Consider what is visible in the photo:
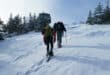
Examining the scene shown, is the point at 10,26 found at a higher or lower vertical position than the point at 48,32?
lower

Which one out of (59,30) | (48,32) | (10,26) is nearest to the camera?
(48,32)

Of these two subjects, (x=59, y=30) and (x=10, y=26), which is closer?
(x=59, y=30)

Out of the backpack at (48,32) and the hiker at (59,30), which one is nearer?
the backpack at (48,32)

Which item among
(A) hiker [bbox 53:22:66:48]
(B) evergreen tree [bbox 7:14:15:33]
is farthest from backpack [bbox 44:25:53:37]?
(B) evergreen tree [bbox 7:14:15:33]

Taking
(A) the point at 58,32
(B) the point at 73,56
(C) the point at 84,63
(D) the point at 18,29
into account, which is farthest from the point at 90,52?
(D) the point at 18,29

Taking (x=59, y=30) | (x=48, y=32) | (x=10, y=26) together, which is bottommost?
(x=10, y=26)

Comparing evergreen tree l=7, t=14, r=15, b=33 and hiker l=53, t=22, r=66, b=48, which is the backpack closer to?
hiker l=53, t=22, r=66, b=48

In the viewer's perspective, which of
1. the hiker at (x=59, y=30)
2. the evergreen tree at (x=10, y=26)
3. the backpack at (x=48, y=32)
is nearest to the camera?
the backpack at (x=48, y=32)

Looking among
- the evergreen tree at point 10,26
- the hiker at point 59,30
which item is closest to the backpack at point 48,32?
the hiker at point 59,30

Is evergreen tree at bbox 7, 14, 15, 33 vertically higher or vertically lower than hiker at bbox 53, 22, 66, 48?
lower

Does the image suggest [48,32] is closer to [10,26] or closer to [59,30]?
[59,30]

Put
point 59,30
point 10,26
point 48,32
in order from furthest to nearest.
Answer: point 10,26 → point 59,30 → point 48,32

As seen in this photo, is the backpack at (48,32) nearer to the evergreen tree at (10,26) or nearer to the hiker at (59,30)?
the hiker at (59,30)

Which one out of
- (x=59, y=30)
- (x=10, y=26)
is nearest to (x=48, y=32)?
(x=59, y=30)
